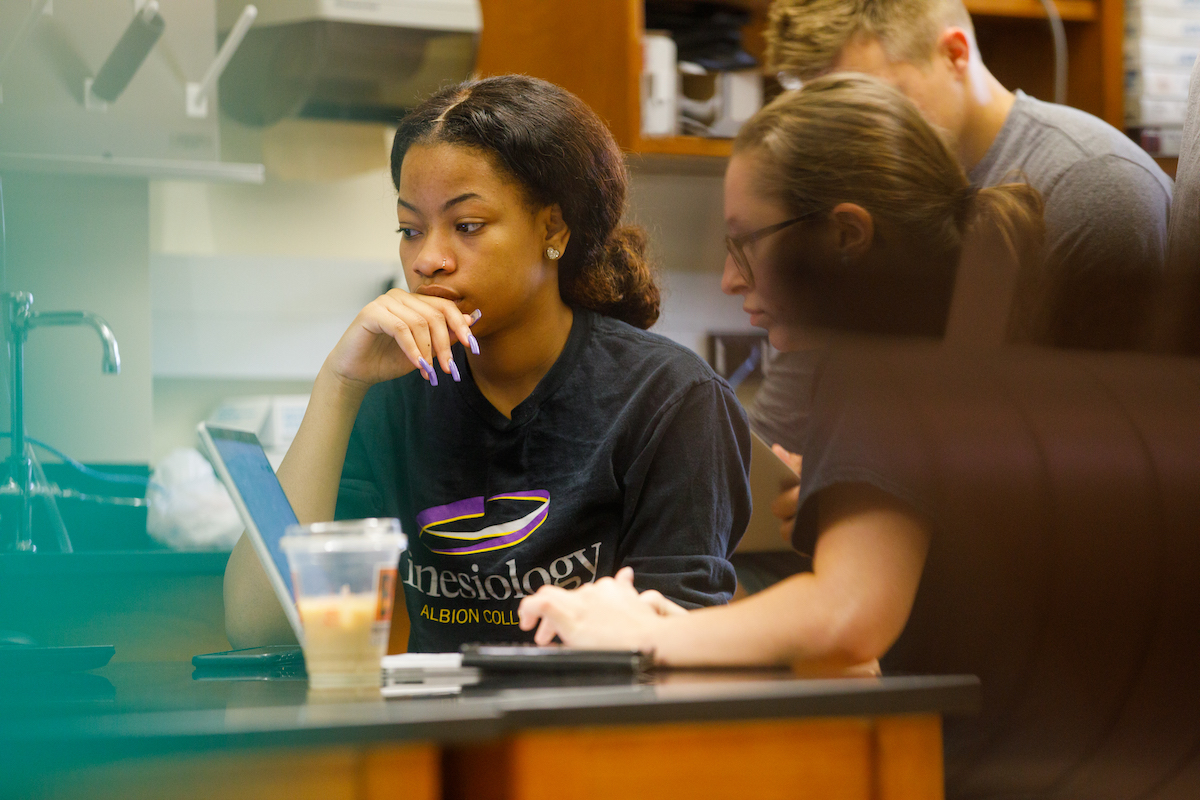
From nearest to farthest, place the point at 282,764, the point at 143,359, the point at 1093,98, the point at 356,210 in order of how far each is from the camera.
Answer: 1. the point at 282,764
2. the point at 143,359
3. the point at 356,210
4. the point at 1093,98

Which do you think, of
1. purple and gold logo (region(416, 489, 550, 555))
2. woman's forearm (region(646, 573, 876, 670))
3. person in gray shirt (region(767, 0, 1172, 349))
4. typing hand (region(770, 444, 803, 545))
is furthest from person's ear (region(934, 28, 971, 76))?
woman's forearm (region(646, 573, 876, 670))

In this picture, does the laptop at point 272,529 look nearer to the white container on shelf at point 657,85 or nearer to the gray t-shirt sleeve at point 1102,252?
the gray t-shirt sleeve at point 1102,252

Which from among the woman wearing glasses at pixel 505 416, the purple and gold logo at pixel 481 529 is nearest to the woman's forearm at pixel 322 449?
the woman wearing glasses at pixel 505 416

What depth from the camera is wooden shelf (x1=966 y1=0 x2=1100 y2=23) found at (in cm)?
231

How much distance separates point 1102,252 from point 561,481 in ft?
2.22

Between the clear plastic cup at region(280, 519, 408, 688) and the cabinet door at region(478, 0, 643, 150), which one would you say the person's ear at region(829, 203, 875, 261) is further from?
the cabinet door at region(478, 0, 643, 150)

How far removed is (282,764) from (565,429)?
24.7 inches

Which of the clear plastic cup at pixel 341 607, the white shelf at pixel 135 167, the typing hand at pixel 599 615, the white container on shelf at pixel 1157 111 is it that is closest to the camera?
the clear plastic cup at pixel 341 607

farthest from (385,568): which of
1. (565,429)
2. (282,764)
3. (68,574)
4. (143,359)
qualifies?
(143,359)

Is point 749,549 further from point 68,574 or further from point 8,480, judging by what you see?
point 8,480

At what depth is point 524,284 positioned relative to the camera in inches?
45.3

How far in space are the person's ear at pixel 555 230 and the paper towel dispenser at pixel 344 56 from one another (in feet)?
2.58

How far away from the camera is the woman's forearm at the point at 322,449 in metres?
1.07

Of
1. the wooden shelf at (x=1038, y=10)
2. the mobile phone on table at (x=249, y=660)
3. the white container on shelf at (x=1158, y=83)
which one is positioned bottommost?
the mobile phone on table at (x=249, y=660)
